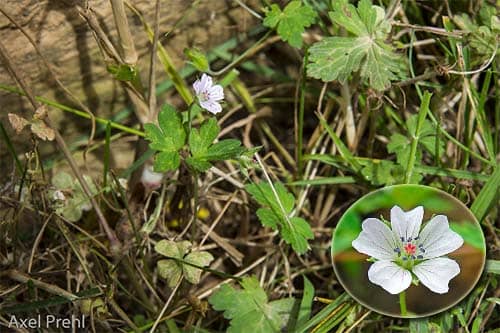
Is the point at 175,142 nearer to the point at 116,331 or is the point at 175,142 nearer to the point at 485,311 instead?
the point at 116,331

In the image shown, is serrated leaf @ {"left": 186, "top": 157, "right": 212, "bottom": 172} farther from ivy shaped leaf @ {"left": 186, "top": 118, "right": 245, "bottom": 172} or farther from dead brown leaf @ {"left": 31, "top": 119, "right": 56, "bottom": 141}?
dead brown leaf @ {"left": 31, "top": 119, "right": 56, "bottom": 141}

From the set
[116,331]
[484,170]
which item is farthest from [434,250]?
[116,331]

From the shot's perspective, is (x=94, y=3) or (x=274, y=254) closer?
(x=94, y=3)

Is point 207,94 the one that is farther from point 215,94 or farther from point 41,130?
point 41,130

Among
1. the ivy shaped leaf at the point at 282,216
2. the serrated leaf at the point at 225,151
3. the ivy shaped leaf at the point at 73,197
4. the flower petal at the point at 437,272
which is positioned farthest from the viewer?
the ivy shaped leaf at the point at 73,197

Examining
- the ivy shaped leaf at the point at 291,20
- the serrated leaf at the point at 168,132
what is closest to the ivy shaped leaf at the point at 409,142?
the ivy shaped leaf at the point at 291,20

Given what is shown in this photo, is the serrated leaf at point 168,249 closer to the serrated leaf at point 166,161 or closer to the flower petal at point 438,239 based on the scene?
the serrated leaf at point 166,161

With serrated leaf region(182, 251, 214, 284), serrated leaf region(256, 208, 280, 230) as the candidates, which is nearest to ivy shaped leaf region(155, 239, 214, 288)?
serrated leaf region(182, 251, 214, 284)
